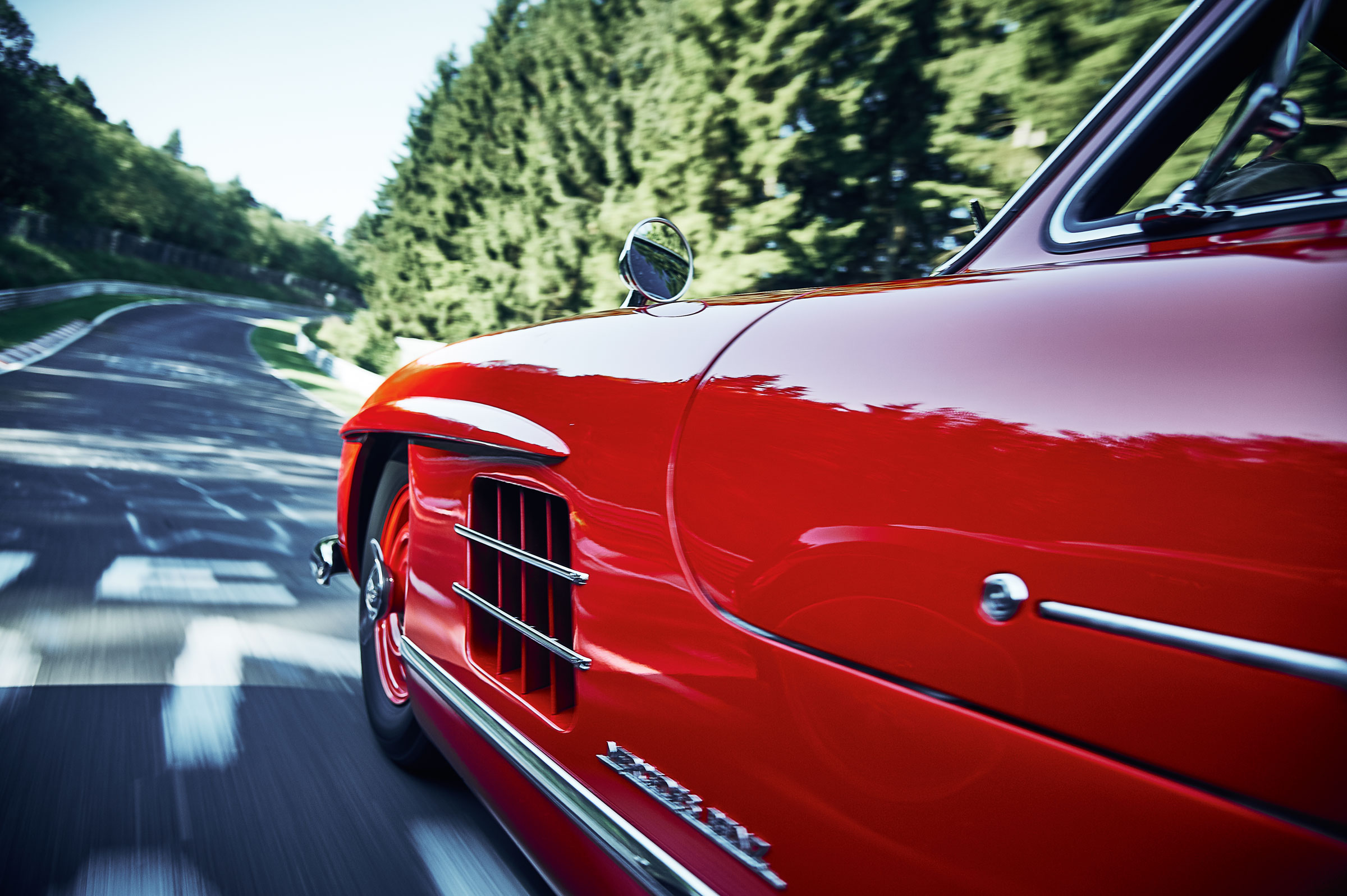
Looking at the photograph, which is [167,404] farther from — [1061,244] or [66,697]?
[1061,244]

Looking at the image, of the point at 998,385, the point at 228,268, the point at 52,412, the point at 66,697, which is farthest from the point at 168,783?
the point at 228,268

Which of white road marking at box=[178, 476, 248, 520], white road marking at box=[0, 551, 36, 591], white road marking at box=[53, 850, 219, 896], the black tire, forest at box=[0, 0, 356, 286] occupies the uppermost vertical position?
forest at box=[0, 0, 356, 286]

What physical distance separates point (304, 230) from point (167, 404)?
8499 centimetres

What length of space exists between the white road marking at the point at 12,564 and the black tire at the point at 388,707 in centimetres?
218

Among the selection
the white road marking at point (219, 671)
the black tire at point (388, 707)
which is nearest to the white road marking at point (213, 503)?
the white road marking at point (219, 671)

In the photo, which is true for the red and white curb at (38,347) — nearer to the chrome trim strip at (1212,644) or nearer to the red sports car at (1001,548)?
the red sports car at (1001,548)

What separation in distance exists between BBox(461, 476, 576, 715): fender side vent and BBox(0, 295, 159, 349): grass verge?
641 inches

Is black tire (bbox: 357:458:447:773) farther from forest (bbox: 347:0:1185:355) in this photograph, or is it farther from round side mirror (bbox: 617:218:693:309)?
forest (bbox: 347:0:1185:355)

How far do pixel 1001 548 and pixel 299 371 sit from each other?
20.7 m

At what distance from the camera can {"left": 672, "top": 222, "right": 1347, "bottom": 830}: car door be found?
1.90 ft

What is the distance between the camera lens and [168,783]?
203 cm

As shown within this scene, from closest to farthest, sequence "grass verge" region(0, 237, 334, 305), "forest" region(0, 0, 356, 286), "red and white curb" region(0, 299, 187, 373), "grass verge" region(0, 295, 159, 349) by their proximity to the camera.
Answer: "red and white curb" region(0, 299, 187, 373) < "grass verge" region(0, 295, 159, 349) < "grass verge" region(0, 237, 334, 305) < "forest" region(0, 0, 356, 286)

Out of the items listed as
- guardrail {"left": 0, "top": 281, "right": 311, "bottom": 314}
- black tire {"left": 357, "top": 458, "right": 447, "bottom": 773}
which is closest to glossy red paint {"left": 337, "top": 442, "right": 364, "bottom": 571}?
black tire {"left": 357, "top": 458, "right": 447, "bottom": 773}

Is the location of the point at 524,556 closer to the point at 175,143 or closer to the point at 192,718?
the point at 192,718
